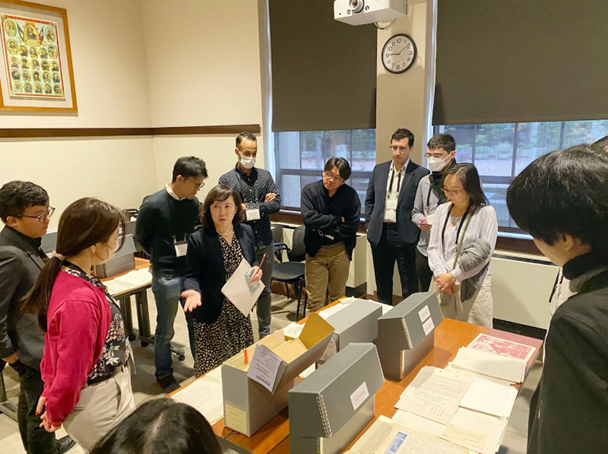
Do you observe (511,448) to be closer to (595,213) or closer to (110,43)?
(595,213)

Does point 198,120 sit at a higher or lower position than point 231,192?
higher

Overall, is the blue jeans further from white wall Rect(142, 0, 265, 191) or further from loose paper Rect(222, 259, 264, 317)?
white wall Rect(142, 0, 265, 191)

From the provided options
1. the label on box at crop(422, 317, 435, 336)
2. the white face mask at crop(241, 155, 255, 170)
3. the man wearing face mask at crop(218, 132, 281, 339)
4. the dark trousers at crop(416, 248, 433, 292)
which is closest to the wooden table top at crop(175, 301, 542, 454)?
the label on box at crop(422, 317, 435, 336)

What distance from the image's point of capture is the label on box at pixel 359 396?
1209mm

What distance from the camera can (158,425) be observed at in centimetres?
64

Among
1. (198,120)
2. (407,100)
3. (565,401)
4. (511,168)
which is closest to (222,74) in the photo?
(198,120)

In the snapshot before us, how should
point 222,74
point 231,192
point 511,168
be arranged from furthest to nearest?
point 222,74
point 511,168
point 231,192

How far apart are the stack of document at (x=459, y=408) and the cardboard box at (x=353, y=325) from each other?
0.83ft

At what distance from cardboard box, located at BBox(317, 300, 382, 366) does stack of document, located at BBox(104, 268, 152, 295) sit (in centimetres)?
163

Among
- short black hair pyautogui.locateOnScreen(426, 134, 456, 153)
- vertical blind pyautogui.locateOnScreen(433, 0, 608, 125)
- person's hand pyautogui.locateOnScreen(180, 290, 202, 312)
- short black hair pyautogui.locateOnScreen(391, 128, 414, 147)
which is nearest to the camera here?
person's hand pyautogui.locateOnScreen(180, 290, 202, 312)

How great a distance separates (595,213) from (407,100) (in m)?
2.99

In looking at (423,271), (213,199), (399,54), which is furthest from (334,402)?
(399,54)

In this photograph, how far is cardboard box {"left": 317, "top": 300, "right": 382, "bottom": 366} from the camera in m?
1.54

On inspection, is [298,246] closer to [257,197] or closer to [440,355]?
[257,197]
